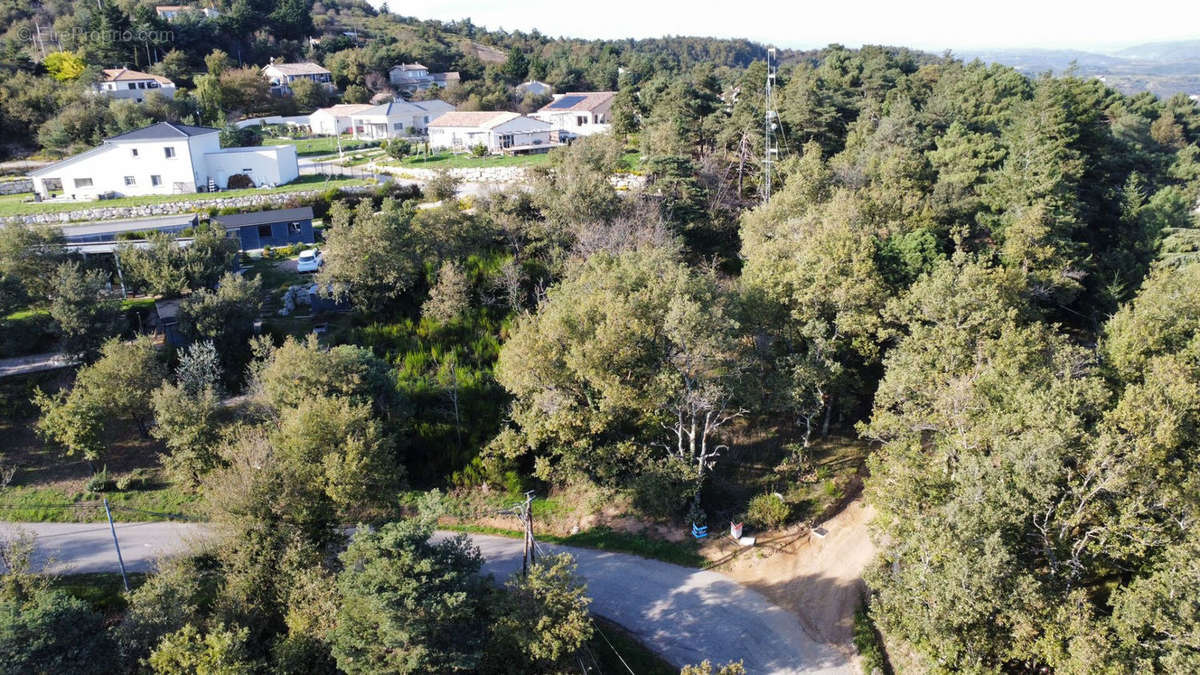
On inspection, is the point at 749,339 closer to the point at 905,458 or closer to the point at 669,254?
the point at 669,254

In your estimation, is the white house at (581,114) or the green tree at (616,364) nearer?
the green tree at (616,364)

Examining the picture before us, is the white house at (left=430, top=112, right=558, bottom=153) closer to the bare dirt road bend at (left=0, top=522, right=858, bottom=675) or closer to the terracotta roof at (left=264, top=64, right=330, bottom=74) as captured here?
the terracotta roof at (left=264, top=64, right=330, bottom=74)

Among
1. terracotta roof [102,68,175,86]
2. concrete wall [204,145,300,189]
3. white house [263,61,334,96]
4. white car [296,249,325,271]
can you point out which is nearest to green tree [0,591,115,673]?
white car [296,249,325,271]

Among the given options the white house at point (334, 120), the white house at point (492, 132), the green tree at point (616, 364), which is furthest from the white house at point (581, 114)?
the green tree at point (616, 364)

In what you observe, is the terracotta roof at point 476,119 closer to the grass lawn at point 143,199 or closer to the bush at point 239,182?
the grass lawn at point 143,199

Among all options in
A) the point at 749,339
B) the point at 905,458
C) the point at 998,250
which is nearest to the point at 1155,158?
the point at 998,250

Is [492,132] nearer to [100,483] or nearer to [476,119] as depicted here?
[476,119]

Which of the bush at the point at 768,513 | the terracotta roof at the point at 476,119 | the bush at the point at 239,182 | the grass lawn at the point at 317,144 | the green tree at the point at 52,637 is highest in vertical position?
the terracotta roof at the point at 476,119
